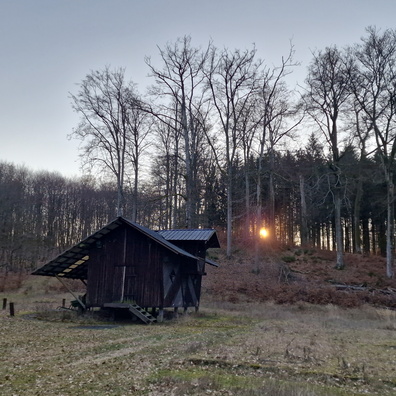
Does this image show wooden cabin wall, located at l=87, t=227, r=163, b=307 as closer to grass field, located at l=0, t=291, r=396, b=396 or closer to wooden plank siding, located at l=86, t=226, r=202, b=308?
wooden plank siding, located at l=86, t=226, r=202, b=308

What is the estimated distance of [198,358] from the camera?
11.7m

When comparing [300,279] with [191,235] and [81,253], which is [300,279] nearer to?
[191,235]

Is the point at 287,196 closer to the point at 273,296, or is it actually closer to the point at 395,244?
the point at 395,244

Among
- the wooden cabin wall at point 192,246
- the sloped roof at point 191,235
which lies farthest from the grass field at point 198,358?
the sloped roof at point 191,235

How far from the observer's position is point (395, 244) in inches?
2035

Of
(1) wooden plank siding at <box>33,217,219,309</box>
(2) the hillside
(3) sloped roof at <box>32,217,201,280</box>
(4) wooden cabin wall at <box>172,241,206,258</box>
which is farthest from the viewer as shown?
(2) the hillside

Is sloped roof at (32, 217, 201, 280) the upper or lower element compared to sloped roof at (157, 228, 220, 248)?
lower

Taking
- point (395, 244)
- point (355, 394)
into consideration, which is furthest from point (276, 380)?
point (395, 244)

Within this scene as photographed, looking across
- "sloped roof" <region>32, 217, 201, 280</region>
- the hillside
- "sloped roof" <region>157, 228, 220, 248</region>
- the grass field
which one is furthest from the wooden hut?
the hillside

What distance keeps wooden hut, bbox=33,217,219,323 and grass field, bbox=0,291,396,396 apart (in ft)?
6.71

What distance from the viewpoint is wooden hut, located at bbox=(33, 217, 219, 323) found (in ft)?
76.3

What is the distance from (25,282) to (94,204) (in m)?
24.2

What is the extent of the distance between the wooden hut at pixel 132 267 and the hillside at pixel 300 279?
8459mm

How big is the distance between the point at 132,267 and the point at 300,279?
55.0 feet
